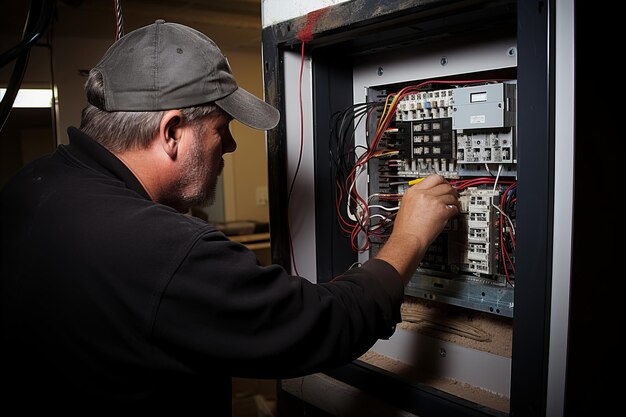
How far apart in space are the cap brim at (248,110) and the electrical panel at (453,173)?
0.31 meters

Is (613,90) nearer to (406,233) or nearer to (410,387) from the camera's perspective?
(406,233)

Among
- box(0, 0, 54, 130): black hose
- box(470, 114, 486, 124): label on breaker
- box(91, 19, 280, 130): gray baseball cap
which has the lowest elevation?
box(470, 114, 486, 124): label on breaker

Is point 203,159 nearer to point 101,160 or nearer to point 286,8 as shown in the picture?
point 101,160

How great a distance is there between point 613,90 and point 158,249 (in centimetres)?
74

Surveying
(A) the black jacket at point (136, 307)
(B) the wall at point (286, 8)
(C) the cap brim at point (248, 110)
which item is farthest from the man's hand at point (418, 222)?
(B) the wall at point (286, 8)

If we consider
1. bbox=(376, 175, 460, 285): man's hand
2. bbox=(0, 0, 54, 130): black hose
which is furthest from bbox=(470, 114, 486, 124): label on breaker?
bbox=(0, 0, 54, 130): black hose

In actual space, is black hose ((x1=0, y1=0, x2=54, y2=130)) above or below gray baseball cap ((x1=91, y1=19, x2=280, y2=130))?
above

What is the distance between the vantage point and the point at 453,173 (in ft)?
3.69

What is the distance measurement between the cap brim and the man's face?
2 cm

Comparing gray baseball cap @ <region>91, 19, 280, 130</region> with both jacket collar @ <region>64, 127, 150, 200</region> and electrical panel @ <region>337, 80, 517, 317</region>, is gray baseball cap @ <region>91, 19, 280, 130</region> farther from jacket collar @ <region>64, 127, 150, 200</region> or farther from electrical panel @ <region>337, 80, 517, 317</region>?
electrical panel @ <region>337, 80, 517, 317</region>

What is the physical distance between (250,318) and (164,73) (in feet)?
1.36

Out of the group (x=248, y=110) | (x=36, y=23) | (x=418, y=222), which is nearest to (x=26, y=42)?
(x=36, y=23)

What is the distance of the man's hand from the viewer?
910 millimetres

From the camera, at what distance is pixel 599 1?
78cm
